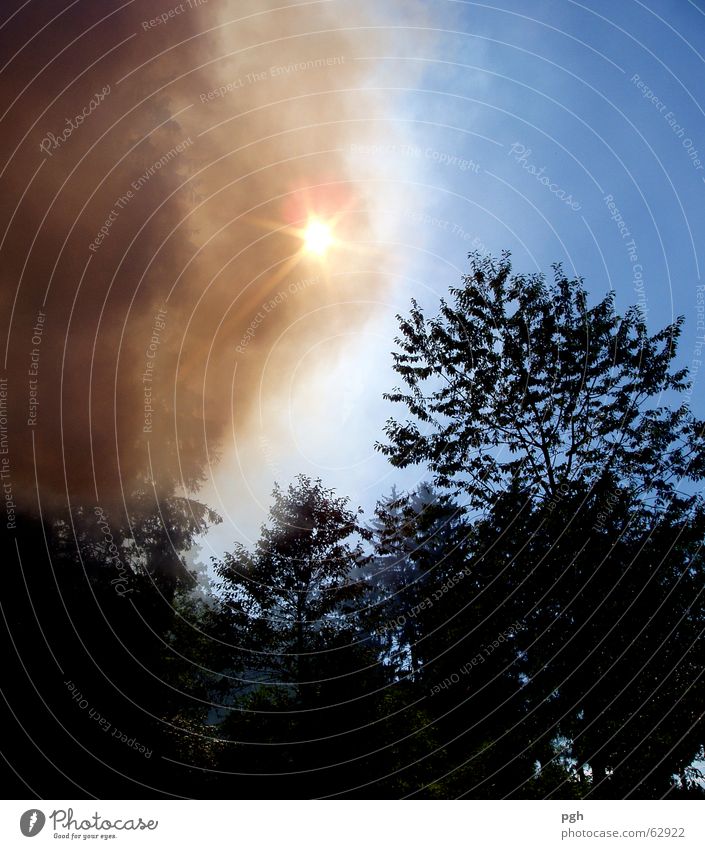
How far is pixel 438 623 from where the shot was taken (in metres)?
18.1

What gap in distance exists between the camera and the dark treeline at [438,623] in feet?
42.1

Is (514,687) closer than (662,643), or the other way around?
(662,643)

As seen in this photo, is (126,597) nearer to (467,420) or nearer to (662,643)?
(467,420)

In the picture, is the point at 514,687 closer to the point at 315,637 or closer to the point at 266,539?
the point at 315,637

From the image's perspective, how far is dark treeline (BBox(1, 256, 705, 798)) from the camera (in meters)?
12.8

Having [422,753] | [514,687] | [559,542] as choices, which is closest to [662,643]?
[559,542]

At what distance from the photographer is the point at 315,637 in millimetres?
16734

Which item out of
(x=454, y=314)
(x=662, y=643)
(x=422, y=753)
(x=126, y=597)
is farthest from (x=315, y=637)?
(x=454, y=314)

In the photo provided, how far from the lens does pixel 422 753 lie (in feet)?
57.3

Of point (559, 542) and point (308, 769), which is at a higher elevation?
point (559, 542)

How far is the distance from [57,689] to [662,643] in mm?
17523
